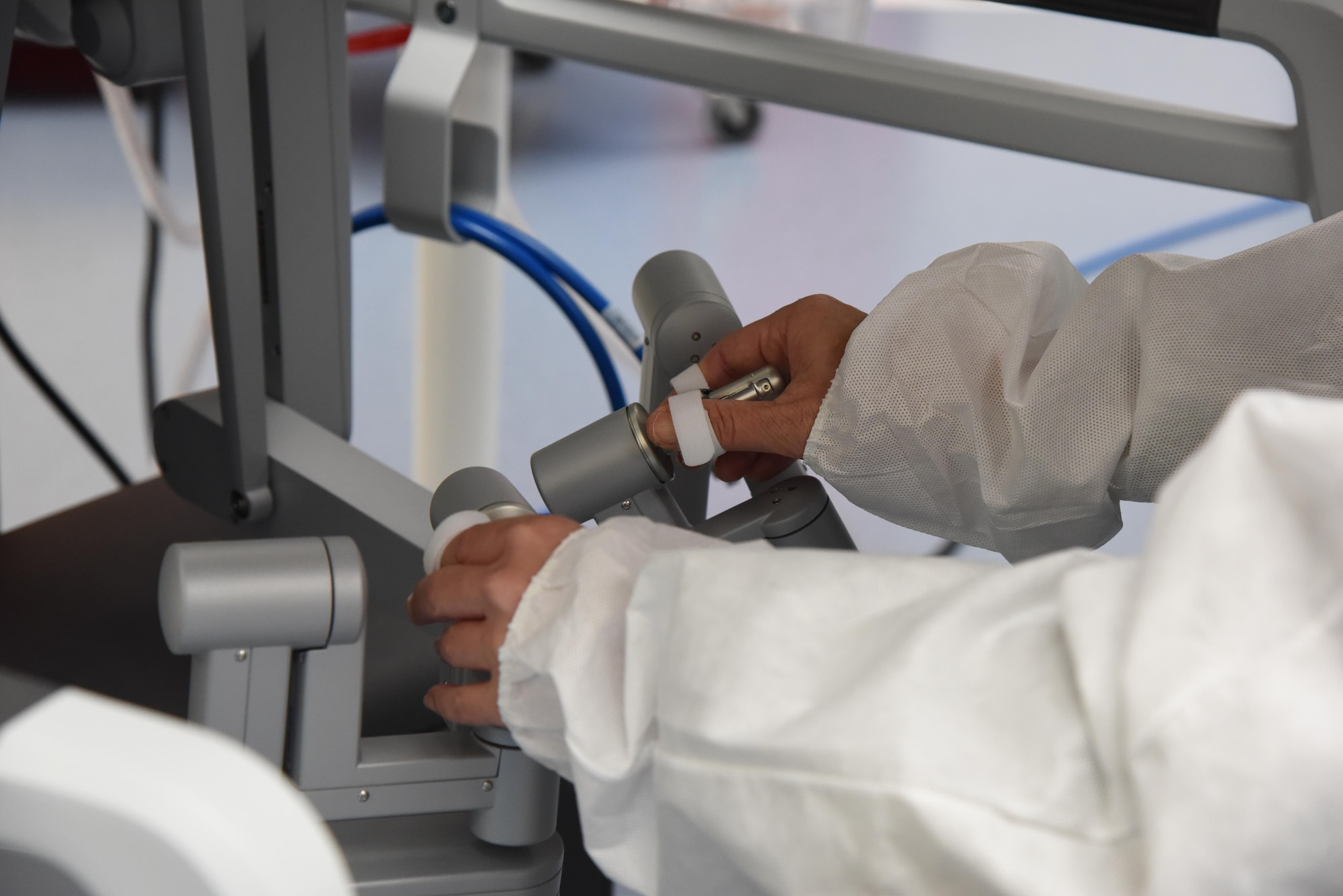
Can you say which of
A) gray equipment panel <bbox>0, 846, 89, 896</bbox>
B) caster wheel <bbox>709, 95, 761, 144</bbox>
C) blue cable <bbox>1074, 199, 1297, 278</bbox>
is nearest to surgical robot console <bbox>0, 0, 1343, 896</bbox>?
gray equipment panel <bbox>0, 846, 89, 896</bbox>

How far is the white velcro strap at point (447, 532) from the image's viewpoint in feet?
2.03

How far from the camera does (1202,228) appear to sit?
3.32 metres

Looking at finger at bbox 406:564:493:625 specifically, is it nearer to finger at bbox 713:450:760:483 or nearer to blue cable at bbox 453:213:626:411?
finger at bbox 713:450:760:483

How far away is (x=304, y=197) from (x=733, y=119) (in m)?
3.04

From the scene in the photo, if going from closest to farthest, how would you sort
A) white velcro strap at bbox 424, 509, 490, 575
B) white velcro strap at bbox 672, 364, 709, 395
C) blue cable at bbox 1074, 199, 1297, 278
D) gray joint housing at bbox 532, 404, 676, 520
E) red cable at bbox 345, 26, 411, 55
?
1. white velcro strap at bbox 424, 509, 490, 575
2. gray joint housing at bbox 532, 404, 676, 520
3. white velcro strap at bbox 672, 364, 709, 395
4. red cable at bbox 345, 26, 411, 55
5. blue cable at bbox 1074, 199, 1297, 278

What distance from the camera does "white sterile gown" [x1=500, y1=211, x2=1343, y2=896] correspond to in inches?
13.4

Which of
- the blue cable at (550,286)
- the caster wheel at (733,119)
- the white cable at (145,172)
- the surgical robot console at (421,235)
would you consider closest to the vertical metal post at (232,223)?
the surgical robot console at (421,235)

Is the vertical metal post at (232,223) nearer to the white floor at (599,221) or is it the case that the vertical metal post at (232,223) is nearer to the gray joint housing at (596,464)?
the gray joint housing at (596,464)

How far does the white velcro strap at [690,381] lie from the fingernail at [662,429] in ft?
0.25

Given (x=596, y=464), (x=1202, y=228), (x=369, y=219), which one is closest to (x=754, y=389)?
(x=596, y=464)

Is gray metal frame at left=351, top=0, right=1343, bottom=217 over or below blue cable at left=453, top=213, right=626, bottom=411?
over

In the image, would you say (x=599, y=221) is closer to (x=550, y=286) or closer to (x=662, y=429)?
(x=550, y=286)

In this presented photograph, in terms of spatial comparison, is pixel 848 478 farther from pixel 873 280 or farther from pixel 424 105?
pixel 873 280

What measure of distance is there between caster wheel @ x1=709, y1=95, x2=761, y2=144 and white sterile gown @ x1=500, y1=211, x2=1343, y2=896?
3408mm
